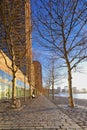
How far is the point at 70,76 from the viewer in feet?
74.5

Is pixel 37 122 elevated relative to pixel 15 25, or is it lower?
lower

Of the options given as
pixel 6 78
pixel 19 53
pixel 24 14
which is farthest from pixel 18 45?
pixel 6 78

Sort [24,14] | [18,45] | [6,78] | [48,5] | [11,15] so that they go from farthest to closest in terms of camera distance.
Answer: [6,78], [18,45], [24,14], [11,15], [48,5]

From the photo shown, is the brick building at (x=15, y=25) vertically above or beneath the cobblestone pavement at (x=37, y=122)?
above

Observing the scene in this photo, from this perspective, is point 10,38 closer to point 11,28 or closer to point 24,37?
point 11,28

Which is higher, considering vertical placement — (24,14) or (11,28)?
(24,14)

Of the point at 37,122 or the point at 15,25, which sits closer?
the point at 37,122

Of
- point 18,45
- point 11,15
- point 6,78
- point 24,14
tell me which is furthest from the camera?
point 6,78

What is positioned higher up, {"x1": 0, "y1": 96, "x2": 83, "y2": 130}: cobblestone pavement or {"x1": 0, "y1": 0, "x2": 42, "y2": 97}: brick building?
{"x1": 0, "y1": 0, "x2": 42, "y2": 97}: brick building

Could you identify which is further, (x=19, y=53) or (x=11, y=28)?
(x=19, y=53)

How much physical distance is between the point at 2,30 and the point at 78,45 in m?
6.37

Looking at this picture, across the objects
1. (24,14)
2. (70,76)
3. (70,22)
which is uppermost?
(24,14)

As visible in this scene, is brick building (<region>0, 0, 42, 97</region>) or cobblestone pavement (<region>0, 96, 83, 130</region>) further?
brick building (<region>0, 0, 42, 97</region>)

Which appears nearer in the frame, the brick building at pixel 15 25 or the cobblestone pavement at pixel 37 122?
the cobblestone pavement at pixel 37 122
